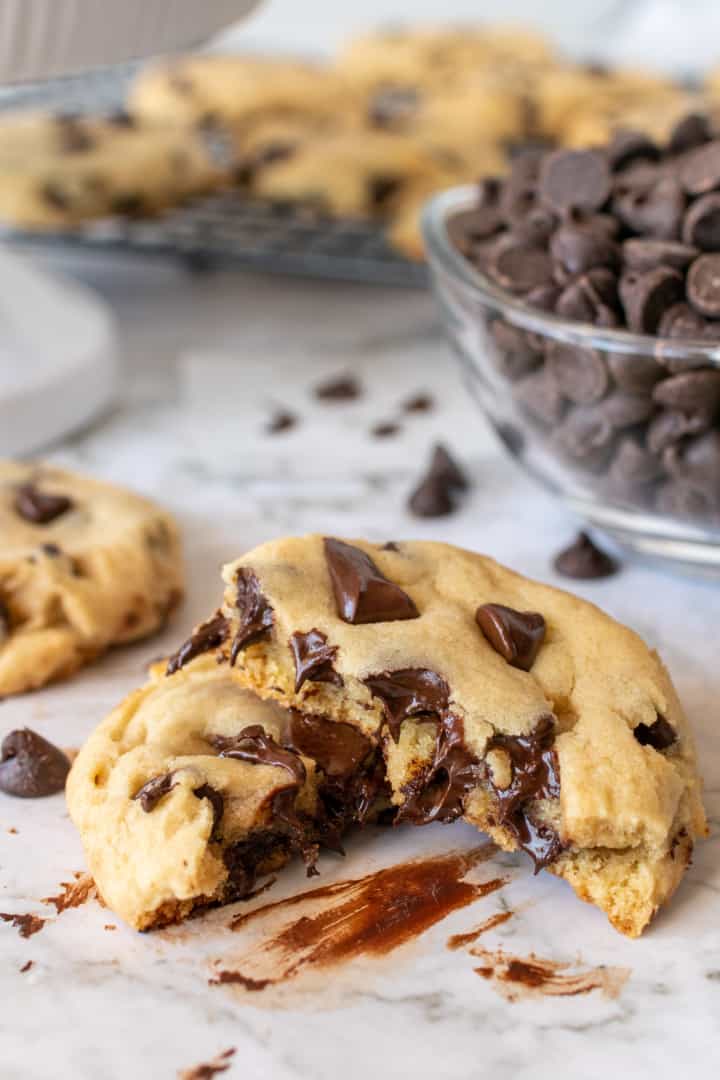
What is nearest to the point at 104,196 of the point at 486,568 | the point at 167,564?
the point at 167,564

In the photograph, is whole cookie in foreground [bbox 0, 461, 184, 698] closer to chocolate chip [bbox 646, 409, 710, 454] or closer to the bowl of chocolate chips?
the bowl of chocolate chips

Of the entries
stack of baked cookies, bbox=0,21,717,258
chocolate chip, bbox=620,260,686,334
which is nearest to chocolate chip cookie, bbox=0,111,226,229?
stack of baked cookies, bbox=0,21,717,258

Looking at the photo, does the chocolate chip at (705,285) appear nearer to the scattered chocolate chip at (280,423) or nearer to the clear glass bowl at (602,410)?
the clear glass bowl at (602,410)

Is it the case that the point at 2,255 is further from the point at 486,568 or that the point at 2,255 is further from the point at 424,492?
the point at 486,568

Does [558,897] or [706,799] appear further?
[706,799]

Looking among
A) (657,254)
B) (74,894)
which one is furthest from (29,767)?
(657,254)

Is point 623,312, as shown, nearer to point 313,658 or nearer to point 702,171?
point 702,171
